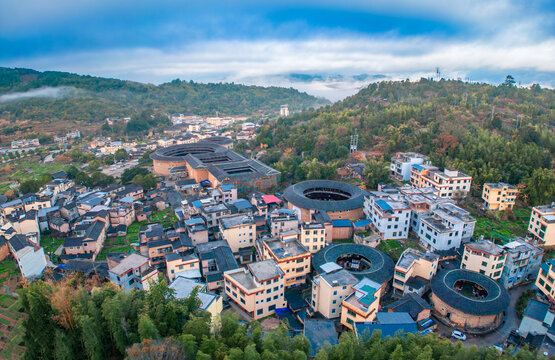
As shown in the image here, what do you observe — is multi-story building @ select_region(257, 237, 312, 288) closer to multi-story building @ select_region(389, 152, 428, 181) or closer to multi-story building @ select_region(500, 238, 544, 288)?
multi-story building @ select_region(500, 238, 544, 288)

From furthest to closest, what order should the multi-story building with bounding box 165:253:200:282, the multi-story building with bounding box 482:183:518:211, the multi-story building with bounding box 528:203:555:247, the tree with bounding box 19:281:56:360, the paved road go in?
the multi-story building with bounding box 482:183:518:211
the multi-story building with bounding box 528:203:555:247
the multi-story building with bounding box 165:253:200:282
the paved road
the tree with bounding box 19:281:56:360

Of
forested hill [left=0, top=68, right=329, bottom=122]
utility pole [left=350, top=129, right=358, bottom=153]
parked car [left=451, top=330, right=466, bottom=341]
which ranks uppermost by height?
forested hill [left=0, top=68, right=329, bottom=122]

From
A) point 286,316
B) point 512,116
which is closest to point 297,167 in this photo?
point 286,316

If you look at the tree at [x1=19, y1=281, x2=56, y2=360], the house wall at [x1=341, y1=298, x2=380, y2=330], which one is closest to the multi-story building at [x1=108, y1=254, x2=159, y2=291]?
the tree at [x1=19, y1=281, x2=56, y2=360]

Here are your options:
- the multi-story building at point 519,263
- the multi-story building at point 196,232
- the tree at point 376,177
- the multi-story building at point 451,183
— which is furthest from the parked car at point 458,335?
the tree at point 376,177

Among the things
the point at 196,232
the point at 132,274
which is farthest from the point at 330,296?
the point at 132,274

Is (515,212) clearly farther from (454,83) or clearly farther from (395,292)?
(454,83)
